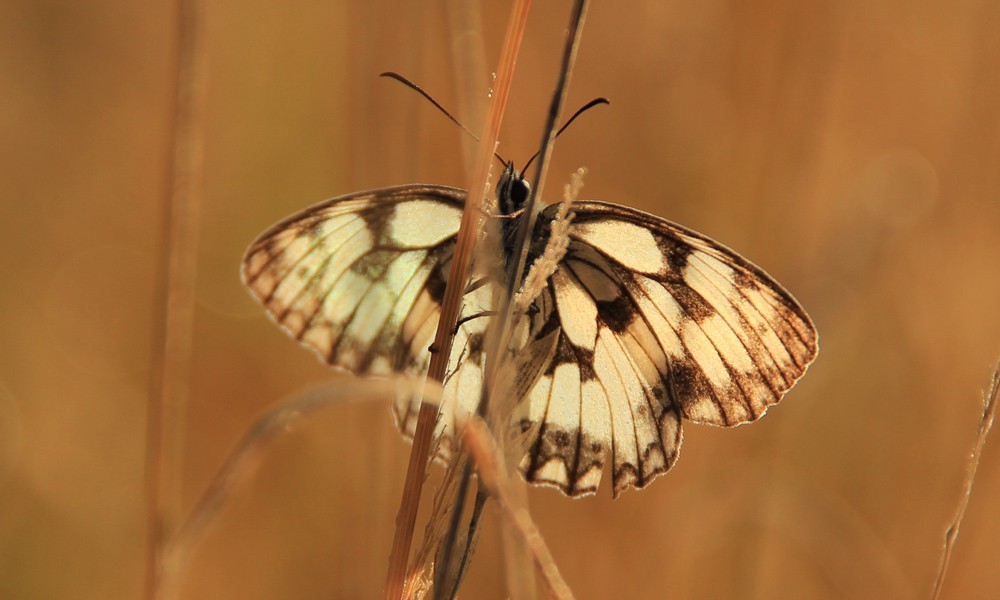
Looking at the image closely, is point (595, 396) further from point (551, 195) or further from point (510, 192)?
point (551, 195)

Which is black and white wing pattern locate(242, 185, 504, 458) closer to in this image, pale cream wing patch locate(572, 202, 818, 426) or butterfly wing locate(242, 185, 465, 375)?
butterfly wing locate(242, 185, 465, 375)

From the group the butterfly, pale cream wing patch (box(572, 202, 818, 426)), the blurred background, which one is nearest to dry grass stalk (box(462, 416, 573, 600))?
the butterfly

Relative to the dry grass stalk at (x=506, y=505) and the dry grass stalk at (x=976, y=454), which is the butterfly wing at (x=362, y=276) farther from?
the dry grass stalk at (x=976, y=454)

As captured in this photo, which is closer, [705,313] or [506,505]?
[506,505]

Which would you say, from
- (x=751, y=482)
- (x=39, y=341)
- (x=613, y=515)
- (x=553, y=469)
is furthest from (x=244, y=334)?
(x=751, y=482)

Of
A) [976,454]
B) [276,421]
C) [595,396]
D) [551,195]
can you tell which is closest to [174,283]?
[276,421]
